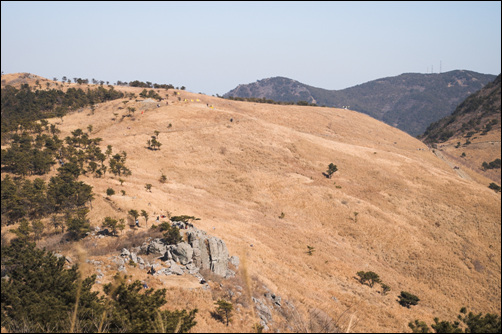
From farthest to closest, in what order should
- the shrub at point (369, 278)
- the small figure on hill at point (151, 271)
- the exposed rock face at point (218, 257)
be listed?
the shrub at point (369, 278)
the exposed rock face at point (218, 257)
the small figure on hill at point (151, 271)

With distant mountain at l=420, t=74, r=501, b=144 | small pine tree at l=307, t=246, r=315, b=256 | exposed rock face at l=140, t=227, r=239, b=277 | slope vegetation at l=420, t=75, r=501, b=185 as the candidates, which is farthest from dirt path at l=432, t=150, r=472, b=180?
exposed rock face at l=140, t=227, r=239, b=277

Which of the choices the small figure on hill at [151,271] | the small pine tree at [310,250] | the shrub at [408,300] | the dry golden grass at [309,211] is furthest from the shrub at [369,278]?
the small figure on hill at [151,271]

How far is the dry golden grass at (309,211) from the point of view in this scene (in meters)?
→ 28.2

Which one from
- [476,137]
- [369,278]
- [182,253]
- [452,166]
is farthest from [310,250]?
[476,137]

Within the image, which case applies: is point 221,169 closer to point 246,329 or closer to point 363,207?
point 363,207

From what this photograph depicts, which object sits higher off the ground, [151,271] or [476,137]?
[476,137]

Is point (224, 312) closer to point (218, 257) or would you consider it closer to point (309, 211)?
point (218, 257)

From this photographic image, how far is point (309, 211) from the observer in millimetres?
52281

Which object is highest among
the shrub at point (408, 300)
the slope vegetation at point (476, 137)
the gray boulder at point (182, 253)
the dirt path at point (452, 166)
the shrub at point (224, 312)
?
the slope vegetation at point (476, 137)

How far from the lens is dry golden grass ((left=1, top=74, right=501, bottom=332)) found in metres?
28.2

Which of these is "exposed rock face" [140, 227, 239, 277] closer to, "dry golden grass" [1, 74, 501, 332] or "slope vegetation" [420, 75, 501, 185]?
"dry golden grass" [1, 74, 501, 332]

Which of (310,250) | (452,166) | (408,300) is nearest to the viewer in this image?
(408,300)

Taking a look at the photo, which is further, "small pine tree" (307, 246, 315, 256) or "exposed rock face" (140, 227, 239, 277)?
"small pine tree" (307, 246, 315, 256)

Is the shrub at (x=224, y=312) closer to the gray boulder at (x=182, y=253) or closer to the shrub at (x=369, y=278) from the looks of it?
the gray boulder at (x=182, y=253)
